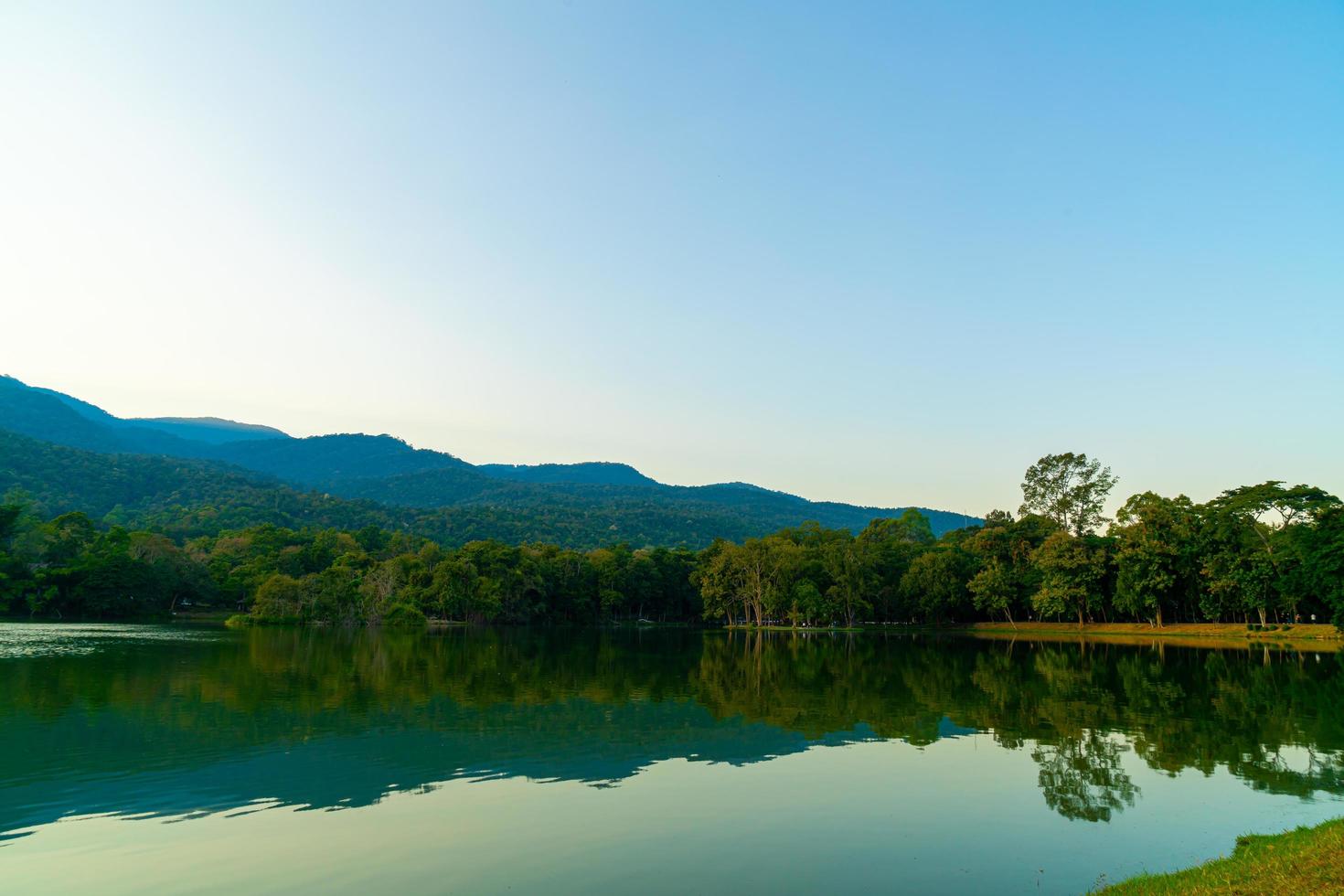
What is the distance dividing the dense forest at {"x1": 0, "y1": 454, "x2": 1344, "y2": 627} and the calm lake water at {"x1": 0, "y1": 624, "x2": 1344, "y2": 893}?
141 ft

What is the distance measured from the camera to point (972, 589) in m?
90.9

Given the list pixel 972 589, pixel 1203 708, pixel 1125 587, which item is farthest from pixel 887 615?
pixel 1203 708

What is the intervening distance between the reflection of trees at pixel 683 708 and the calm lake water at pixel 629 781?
18 centimetres

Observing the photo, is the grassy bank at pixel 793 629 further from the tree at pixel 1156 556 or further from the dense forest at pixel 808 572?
the tree at pixel 1156 556

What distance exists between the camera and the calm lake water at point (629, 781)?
40.4 ft

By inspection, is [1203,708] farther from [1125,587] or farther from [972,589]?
[972,589]

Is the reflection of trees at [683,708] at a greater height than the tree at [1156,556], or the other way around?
the tree at [1156,556]

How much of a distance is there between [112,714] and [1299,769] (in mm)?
32229

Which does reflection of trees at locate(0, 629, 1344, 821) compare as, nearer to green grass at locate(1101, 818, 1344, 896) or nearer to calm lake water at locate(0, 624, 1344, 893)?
calm lake water at locate(0, 624, 1344, 893)

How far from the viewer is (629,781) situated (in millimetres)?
17688

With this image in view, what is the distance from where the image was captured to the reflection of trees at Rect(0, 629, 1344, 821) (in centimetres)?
1962

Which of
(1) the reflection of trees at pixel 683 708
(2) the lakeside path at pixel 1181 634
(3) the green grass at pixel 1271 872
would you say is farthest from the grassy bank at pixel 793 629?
(3) the green grass at pixel 1271 872

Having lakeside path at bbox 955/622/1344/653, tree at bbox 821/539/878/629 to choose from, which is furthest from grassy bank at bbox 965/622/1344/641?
tree at bbox 821/539/878/629

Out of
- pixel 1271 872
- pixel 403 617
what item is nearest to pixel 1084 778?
pixel 1271 872
